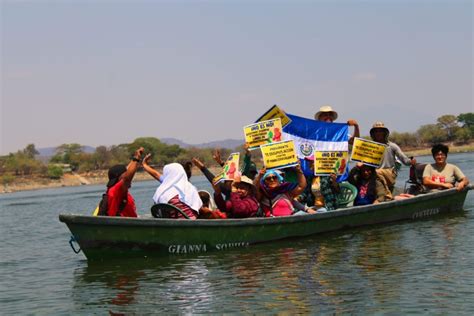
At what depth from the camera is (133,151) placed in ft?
406

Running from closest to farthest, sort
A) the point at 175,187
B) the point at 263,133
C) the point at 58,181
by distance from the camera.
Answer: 1. the point at 175,187
2. the point at 263,133
3. the point at 58,181

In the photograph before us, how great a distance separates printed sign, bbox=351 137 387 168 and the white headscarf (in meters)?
4.04

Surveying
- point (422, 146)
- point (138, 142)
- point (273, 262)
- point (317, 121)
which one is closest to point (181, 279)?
point (273, 262)

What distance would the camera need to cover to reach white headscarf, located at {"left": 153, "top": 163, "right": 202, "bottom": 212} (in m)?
11.6

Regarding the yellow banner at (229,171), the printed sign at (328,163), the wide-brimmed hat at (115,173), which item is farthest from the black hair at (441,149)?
the wide-brimmed hat at (115,173)

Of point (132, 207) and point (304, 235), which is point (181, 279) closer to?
point (132, 207)

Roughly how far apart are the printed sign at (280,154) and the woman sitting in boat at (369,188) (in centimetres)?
203

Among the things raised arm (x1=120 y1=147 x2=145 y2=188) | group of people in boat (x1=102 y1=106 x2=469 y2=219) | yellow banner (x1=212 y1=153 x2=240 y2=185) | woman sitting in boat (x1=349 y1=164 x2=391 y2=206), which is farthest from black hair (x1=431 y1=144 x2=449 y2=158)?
raised arm (x1=120 y1=147 x2=145 y2=188)

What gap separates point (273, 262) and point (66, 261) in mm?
4725

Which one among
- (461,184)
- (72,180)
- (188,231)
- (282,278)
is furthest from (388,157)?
(72,180)

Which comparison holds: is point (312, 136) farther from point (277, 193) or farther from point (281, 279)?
point (281, 279)

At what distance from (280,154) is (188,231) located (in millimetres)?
2556

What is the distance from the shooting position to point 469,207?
1750cm

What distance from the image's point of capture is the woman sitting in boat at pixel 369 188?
14336 millimetres
